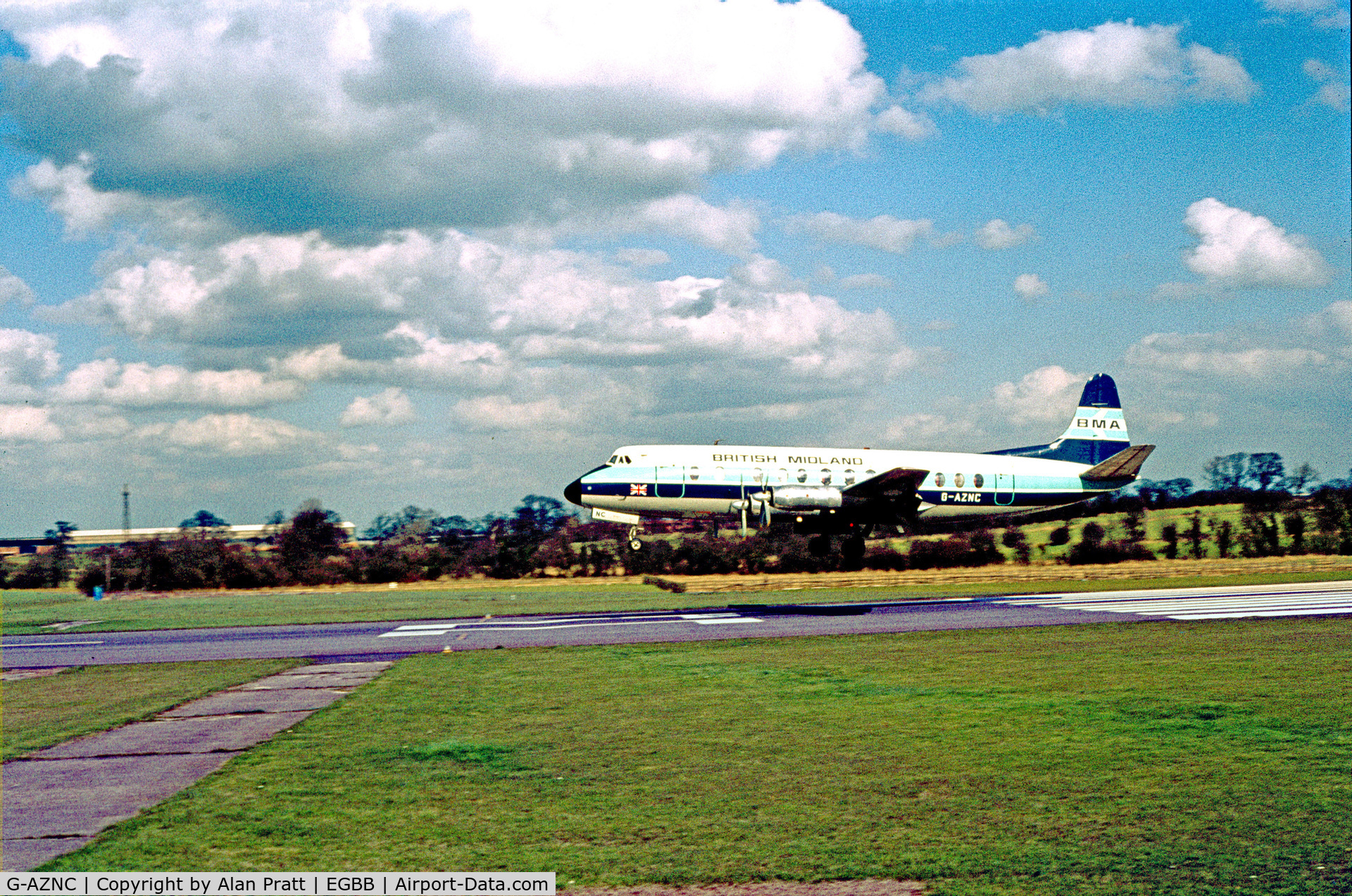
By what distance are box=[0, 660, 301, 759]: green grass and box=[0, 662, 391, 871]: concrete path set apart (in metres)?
0.66

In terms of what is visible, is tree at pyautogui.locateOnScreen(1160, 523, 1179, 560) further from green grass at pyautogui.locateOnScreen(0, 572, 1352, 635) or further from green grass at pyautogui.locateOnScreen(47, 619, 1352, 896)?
green grass at pyautogui.locateOnScreen(47, 619, 1352, 896)

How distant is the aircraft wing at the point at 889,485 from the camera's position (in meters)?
42.2

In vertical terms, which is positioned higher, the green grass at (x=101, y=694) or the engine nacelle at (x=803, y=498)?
the engine nacelle at (x=803, y=498)

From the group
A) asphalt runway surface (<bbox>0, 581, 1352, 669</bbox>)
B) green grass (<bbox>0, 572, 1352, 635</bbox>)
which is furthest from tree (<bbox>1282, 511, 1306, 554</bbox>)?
asphalt runway surface (<bbox>0, 581, 1352, 669</bbox>)

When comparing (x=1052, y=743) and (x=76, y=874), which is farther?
(x=1052, y=743)

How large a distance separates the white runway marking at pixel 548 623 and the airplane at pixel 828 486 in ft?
21.8

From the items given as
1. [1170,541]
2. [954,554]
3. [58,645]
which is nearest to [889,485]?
[58,645]

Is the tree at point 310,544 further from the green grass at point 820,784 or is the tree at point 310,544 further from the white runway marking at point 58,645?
the green grass at point 820,784

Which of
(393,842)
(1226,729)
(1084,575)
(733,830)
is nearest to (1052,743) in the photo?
(1226,729)

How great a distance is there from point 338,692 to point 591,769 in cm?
938

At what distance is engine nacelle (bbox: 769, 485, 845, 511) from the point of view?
1620 inches

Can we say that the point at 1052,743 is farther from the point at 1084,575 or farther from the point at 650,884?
the point at 1084,575

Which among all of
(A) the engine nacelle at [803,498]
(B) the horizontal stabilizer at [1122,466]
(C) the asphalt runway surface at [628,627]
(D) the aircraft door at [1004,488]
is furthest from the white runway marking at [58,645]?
(B) the horizontal stabilizer at [1122,466]

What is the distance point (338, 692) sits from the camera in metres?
19.5
